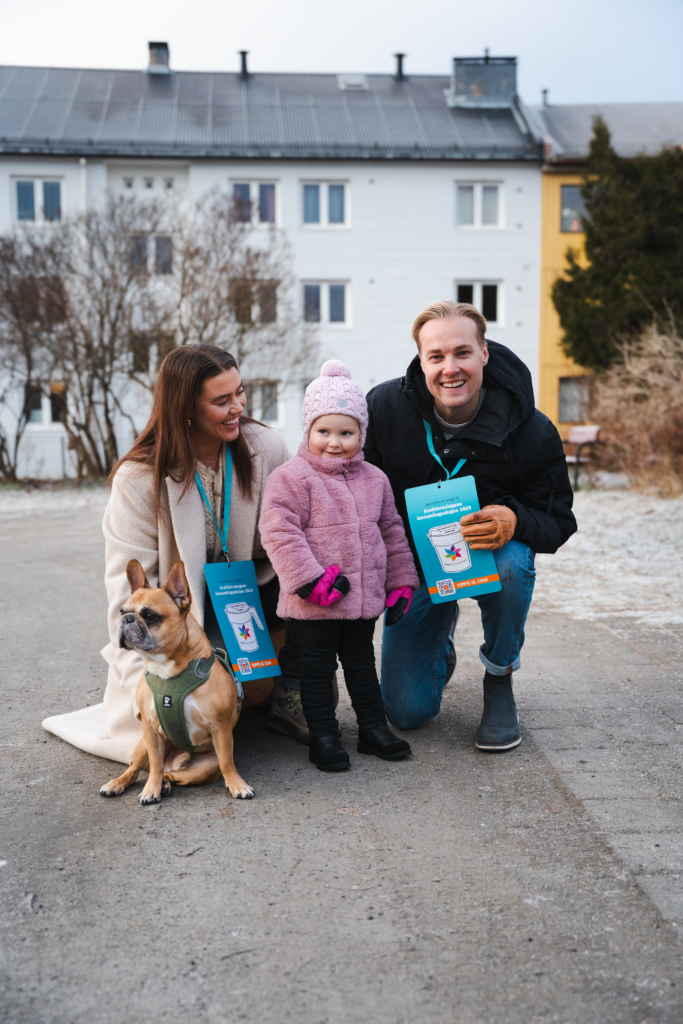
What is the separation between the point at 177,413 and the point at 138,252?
17.5 metres

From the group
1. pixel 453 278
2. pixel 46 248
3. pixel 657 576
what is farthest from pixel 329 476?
pixel 453 278

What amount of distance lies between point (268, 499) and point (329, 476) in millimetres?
263

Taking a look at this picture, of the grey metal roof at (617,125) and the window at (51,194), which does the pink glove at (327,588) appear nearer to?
the window at (51,194)

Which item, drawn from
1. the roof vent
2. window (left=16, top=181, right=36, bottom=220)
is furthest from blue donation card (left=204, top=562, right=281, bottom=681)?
the roof vent

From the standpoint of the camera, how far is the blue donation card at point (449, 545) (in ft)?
12.4

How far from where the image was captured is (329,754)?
3.62 meters

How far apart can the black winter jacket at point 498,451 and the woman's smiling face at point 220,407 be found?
0.69 m

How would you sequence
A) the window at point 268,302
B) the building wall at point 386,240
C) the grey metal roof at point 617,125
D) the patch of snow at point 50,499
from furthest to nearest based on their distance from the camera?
1. the grey metal roof at point 617,125
2. the building wall at point 386,240
3. the window at point 268,302
4. the patch of snow at point 50,499

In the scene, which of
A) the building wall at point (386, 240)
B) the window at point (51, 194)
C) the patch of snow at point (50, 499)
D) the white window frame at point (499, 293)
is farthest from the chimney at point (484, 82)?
the patch of snow at point (50, 499)

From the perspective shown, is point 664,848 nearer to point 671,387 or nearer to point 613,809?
point 613,809

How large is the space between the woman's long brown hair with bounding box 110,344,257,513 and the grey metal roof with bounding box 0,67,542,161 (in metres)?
25.7

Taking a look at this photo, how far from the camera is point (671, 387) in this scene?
1415 centimetres

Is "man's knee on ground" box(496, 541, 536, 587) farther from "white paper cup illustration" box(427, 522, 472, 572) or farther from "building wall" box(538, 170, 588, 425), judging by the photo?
"building wall" box(538, 170, 588, 425)

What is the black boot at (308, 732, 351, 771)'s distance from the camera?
362 cm
